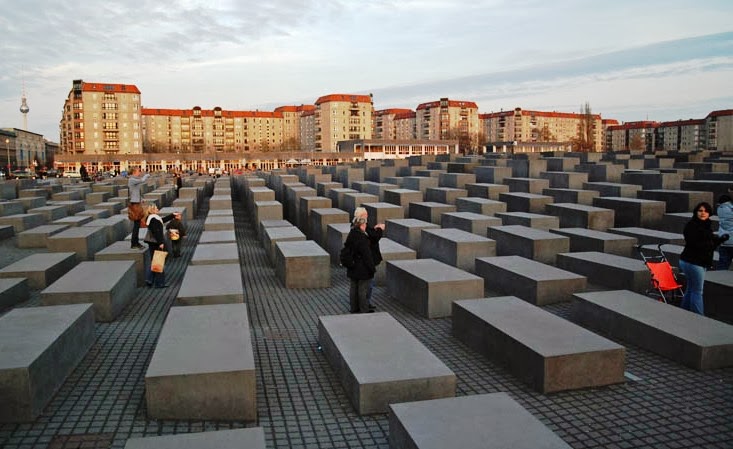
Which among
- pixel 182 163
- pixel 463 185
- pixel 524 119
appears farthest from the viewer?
pixel 524 119

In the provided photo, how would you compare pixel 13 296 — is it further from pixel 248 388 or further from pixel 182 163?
pixel 182 163

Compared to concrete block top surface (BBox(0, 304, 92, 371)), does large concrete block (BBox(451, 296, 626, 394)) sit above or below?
below

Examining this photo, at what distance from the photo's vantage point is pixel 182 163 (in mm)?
88625

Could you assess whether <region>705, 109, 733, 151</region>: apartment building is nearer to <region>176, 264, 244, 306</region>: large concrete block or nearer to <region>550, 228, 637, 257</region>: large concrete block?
<region>550, 228, 637, 257</region>: large concrete block

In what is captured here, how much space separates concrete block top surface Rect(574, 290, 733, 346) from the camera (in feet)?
21.5

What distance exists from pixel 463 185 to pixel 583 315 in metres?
14.0

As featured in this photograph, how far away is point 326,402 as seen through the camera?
224 inches

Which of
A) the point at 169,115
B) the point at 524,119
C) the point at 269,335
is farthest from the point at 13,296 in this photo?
the point at 524,119

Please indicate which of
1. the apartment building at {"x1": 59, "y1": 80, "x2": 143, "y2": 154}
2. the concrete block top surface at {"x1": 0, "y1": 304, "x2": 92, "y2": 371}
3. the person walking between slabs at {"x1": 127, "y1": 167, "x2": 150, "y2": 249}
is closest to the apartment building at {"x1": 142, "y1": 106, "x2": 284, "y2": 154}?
the apartment building at {"x1": 59, "y1": 80, "x2": 143, "y2": 154}

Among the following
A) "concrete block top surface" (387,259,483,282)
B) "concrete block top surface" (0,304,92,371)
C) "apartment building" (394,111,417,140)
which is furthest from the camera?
"apartment building" (394,111,417,140)

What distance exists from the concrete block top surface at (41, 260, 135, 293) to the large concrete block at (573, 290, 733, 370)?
22.3 ft

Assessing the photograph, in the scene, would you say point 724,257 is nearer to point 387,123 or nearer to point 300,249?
point 300,249

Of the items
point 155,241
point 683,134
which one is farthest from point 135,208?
point 683,134

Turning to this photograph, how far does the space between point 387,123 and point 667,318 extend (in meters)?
167
